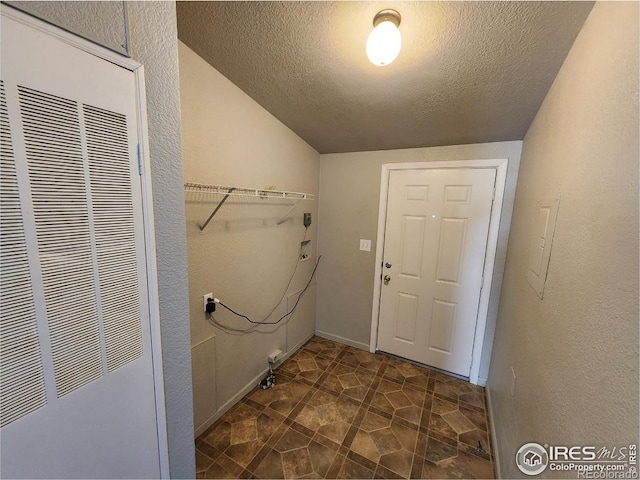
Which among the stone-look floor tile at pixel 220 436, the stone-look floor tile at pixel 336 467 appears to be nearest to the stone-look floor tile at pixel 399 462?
the stone-look floor tile at pixel 336 467

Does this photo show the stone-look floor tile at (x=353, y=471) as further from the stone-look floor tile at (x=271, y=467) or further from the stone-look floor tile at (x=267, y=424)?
the stone-look floor tile at (x=267, y=424)

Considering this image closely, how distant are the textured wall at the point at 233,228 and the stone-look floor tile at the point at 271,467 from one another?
1.63ft

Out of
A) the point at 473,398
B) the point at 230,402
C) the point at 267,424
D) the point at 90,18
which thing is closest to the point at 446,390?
the point at 473,398

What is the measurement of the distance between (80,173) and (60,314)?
340 mm

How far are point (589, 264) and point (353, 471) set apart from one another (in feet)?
5.30

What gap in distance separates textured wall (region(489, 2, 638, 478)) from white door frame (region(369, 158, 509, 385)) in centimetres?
75

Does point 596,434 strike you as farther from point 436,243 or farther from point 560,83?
point 436,243

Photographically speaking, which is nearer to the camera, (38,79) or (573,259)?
(38,79)

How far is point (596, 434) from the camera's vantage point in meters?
0.62

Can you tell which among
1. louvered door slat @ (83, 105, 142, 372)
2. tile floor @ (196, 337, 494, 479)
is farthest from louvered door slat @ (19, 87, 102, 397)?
tile floor @ (196, 337, 494, 479)

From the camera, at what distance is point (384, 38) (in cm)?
97

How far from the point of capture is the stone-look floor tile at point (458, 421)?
1.77 m

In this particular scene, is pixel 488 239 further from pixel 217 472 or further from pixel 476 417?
pixel 217 472

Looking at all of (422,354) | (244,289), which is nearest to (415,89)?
(244,289)
